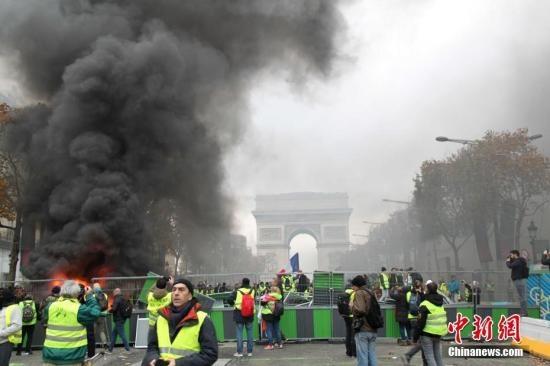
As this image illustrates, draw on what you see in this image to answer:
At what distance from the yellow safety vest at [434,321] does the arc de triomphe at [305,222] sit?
3146 inches

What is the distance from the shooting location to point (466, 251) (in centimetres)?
4459

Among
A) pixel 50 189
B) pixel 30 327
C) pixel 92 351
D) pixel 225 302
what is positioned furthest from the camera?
pixel 50 189

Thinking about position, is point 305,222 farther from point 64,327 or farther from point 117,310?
point 64,327

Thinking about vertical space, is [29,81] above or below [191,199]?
above

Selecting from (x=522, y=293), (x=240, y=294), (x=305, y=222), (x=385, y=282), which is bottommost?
(x=522, y=293)

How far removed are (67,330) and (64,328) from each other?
0.03 m

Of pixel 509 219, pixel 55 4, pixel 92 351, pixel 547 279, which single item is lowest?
pixel 92 351

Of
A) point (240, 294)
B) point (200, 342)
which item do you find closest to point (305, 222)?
point (240, 294)

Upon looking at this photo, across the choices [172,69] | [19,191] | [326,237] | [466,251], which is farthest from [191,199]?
[326,237]

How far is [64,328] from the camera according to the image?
490 centimetres

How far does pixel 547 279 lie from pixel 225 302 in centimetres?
735

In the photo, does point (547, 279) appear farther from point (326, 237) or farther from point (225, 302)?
point (326, 237)

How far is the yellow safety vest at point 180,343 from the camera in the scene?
3268mm

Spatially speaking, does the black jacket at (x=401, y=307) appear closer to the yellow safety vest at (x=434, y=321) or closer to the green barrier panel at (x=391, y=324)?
the green barrier panel at (x=391, y=324)
